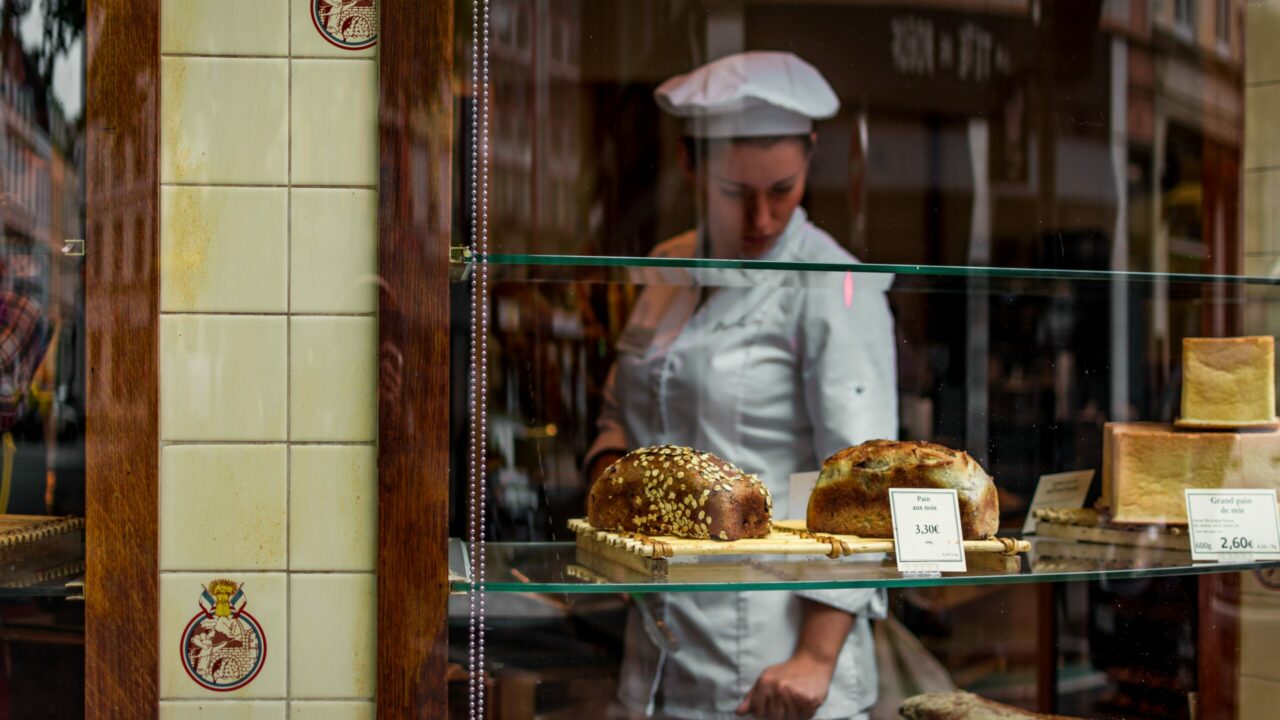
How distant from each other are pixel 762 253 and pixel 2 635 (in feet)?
4.03

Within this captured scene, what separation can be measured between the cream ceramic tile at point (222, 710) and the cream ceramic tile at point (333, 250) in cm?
38

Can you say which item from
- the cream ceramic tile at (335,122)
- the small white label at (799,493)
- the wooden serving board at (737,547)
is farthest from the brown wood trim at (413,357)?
the small white label at (799,493)

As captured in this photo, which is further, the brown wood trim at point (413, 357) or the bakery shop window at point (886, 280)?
the bakery shop window at point (886, 280)

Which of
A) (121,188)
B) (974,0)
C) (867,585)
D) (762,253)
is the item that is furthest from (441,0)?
(974,0)

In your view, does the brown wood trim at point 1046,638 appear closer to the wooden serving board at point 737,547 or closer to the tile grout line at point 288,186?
the wooden serving board at point 737,547

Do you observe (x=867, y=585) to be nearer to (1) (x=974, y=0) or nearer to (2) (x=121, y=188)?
(2) (x=121, y=188)

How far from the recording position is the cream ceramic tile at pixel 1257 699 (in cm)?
157

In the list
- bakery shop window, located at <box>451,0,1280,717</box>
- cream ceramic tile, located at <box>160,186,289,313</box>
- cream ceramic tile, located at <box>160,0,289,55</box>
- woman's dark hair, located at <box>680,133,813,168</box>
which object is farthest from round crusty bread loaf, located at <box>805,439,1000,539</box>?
woman's dark hair, located at <box>680,133,813,168</box>

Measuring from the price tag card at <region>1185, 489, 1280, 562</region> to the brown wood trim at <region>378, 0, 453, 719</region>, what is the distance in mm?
864

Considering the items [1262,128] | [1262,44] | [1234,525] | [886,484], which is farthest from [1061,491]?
[1262,44]

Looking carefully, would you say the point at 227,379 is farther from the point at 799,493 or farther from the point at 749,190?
the point at 749,190

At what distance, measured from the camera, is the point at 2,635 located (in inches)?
45.1

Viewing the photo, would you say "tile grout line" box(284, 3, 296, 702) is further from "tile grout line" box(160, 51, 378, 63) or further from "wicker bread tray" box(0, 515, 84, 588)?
"wicker bread tray" box(0, 515, 84, 588)

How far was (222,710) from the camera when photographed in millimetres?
1084
